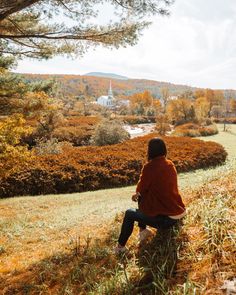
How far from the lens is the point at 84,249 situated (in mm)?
3918

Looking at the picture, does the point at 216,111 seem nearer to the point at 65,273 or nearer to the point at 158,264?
the point at 65,273

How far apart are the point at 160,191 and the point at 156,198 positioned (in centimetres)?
9

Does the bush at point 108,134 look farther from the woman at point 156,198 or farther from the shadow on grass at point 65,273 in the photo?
the woman at point 156,198

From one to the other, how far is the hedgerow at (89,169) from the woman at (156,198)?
8.12m

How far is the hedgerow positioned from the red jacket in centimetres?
820

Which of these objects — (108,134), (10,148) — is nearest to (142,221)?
(10,148)

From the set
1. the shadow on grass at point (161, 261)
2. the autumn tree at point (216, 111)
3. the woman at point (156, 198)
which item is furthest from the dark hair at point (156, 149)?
the autumn tree at point (216, 111)

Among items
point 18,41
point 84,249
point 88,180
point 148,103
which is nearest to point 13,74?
point 18,41

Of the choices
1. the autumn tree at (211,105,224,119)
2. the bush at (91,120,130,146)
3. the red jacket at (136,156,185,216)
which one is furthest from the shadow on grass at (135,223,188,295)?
the autumn tree at (211,105,224,119)

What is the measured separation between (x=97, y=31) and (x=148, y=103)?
8250cm

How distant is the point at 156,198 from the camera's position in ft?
Result: 11.0

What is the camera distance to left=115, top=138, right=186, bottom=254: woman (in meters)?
3.35

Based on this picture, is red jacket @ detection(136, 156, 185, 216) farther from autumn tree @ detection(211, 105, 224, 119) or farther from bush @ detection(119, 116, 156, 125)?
autumn tree @ detection(211, 105, 224, 119)

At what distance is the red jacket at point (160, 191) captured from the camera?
132 inches
